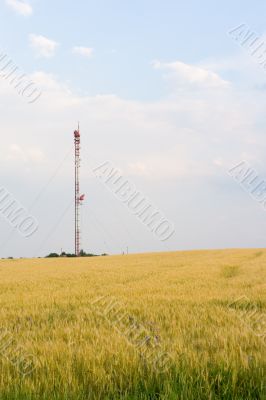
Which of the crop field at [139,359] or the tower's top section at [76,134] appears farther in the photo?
the tower's top section at [76,134]

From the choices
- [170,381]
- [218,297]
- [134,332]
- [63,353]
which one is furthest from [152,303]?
[170,381]

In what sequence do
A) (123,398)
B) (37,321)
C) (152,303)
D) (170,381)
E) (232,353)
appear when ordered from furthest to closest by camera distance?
(152,303) → (37,321) → (232,353) → (170,381) → (123,398)

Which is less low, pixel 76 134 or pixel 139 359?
pixel 76 134

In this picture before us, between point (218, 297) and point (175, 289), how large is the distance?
203cm

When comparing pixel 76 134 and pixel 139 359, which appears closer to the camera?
pixel 139 359

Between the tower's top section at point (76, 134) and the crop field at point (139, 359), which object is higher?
the tower's top section at point (76, 134)

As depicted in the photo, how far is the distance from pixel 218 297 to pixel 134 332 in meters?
4.28

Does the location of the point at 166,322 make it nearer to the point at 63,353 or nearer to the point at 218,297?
the point at 63,353

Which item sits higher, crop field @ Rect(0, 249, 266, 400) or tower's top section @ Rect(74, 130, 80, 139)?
tower's top section @ Rect(74, 130, 80, 139)

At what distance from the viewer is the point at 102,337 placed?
472cm

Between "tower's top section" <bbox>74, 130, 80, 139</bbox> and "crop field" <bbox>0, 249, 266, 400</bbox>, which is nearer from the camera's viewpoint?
"crop field" <bbox>0, 249, 266, 400</bbox>

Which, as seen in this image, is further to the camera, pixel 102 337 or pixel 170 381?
pixel 102 337

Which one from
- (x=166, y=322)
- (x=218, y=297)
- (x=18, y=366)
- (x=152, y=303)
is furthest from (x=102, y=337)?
(x=218, y=297)

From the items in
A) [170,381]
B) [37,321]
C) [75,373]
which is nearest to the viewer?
[170,381]
